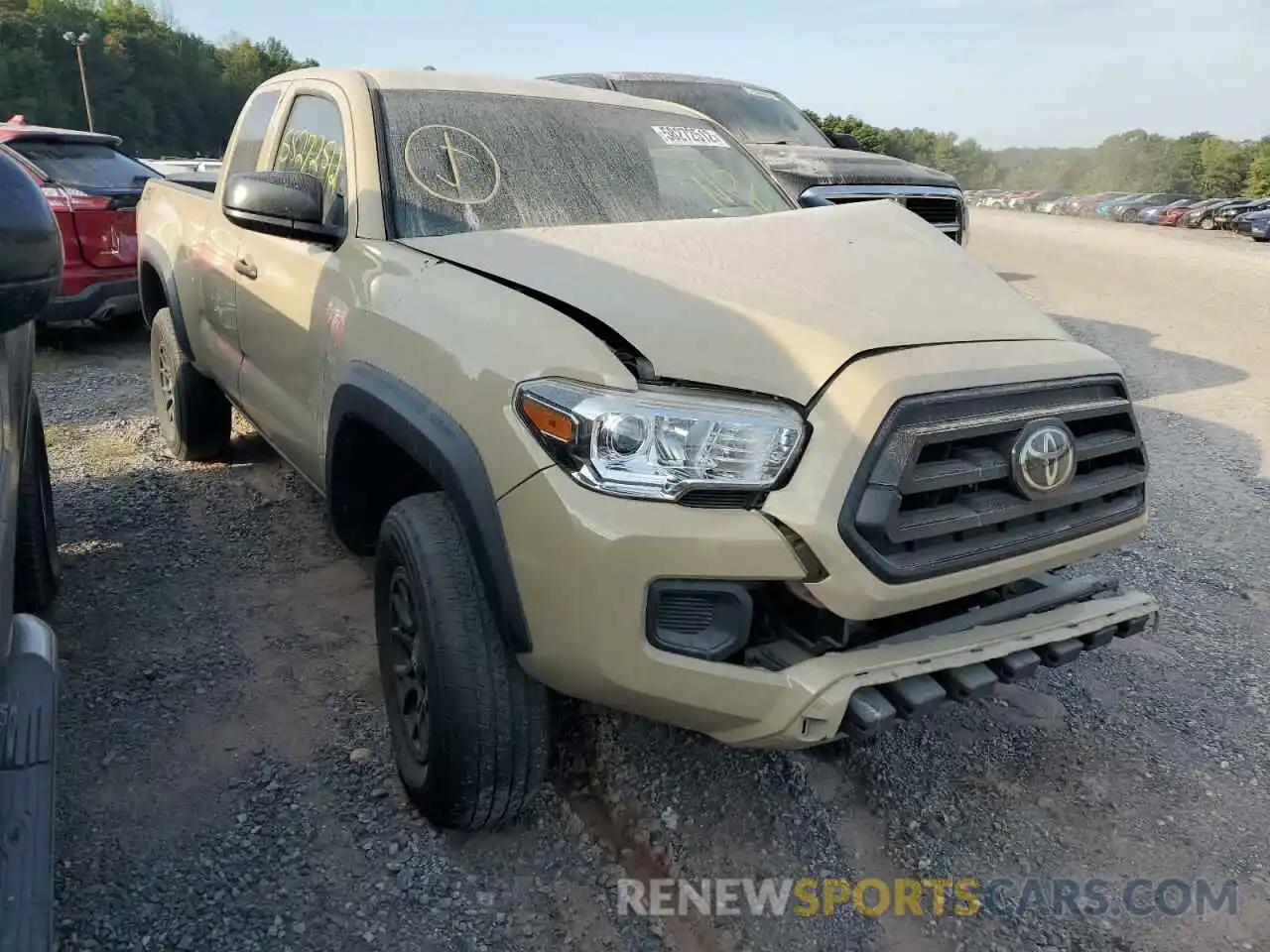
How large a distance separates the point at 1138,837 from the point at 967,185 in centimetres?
7518

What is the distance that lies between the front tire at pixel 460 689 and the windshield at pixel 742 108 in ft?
20.3

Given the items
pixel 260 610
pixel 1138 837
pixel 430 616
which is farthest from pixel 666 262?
pixel 260 610

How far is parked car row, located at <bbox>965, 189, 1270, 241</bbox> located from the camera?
77.7ft

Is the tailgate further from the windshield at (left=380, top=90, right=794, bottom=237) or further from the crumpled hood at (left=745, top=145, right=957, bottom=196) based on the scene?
the windshield at (left=380, top=90, right=794, bottom=237)

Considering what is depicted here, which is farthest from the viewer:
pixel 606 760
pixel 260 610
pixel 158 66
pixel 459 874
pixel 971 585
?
pixel 158 66

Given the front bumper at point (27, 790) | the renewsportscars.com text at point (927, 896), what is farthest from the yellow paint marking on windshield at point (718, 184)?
the front bumper at point (27, 790)

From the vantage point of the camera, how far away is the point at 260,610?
366cm

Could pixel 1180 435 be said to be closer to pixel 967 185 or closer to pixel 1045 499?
pixel 1045 499

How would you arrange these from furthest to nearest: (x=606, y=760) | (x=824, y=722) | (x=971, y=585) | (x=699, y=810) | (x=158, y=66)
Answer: (x=158, y=66) → (x=606, y=760) → (x=699, y=810) → (x=971, y=585) → (x=824, y=722)

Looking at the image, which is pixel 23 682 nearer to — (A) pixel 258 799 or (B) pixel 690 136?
(A) pixel 258 799

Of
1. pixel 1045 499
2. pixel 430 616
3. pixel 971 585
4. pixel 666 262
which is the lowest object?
pixel 430 616

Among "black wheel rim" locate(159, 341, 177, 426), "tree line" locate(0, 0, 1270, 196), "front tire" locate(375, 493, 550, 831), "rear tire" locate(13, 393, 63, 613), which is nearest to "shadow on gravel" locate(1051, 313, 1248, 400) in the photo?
"front tire" locate(375, 493, 550, 831)

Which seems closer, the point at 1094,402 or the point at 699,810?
the point at 1094,402

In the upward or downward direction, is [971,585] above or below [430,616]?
above
